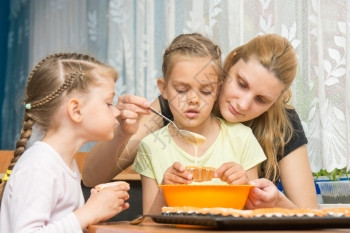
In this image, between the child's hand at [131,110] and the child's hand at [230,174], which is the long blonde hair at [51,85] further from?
the child's hand at [230,174]

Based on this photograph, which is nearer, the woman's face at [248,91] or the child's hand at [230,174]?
the child's hand at [230,174]

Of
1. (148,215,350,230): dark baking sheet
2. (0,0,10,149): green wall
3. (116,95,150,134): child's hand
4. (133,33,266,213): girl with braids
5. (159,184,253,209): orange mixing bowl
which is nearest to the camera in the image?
(148,215,350,230): dark baking sheet

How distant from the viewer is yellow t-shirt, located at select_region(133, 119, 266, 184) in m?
1.50

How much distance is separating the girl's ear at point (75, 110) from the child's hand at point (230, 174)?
30 centimetres

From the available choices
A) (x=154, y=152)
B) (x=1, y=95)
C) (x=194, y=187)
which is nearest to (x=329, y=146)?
(x=154, y=152)

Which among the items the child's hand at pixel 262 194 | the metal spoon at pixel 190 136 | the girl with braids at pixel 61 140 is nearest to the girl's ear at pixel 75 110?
the girl with braids at pixel 61 140

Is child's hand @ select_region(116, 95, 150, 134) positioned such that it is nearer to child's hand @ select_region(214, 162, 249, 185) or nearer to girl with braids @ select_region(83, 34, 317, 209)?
girl with braids @ select_region(83, 34, 317, 209)

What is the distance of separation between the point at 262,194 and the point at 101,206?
0.31 metres

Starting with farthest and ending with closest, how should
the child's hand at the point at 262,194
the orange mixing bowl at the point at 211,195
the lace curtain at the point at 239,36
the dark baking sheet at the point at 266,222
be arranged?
the lace curtain at the point at 239,36 → the child's hand at the point at 262,194 → the orange mixing bowl at the point at 211,195 → the dark baking sheet at the point at 266,222

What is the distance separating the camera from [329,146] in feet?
5.96

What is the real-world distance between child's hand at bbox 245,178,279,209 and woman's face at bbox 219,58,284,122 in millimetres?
339

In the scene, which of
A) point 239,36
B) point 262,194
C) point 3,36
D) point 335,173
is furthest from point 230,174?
point 3,36

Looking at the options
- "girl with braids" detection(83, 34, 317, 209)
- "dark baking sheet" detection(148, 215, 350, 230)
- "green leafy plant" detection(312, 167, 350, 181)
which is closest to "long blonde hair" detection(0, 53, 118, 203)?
"girl with braids" detection(83, 34, 317, 209)

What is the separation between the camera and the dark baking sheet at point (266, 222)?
0.79 m
